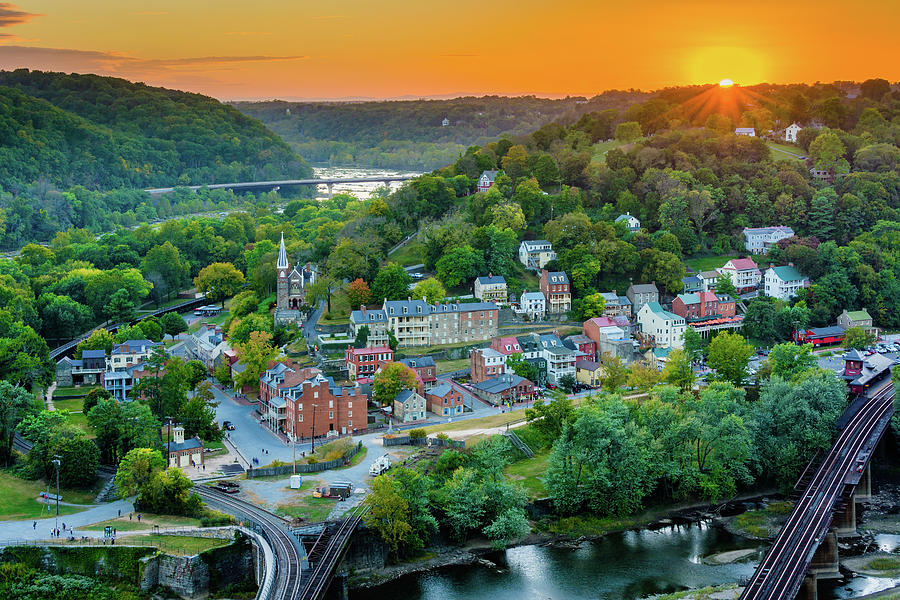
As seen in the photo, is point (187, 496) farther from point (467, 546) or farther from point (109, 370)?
point (109, 370)

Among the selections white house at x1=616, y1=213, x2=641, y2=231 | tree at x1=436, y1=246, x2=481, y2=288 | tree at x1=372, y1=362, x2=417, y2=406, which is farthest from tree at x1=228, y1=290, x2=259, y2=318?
white house at x1=616, y1=213, x2=641, y2=231

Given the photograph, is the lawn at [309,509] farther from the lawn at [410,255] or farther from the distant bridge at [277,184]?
the distant bridge at [277,184]

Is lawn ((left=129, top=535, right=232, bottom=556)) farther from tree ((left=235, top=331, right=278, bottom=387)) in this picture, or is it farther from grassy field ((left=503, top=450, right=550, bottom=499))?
tree ((left=235, top=331, right=278, bottom=387))

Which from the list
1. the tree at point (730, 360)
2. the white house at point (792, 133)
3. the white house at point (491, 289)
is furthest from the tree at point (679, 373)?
the white house at point (792, 133)

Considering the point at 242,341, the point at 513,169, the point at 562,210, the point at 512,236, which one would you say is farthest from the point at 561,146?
the point at 242,341

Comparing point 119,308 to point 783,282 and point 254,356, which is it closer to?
point 254,356

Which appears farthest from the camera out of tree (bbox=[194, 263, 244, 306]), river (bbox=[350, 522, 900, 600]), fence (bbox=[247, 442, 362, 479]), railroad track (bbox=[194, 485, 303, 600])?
tree (bbox=[194, 263, 244, 306])
